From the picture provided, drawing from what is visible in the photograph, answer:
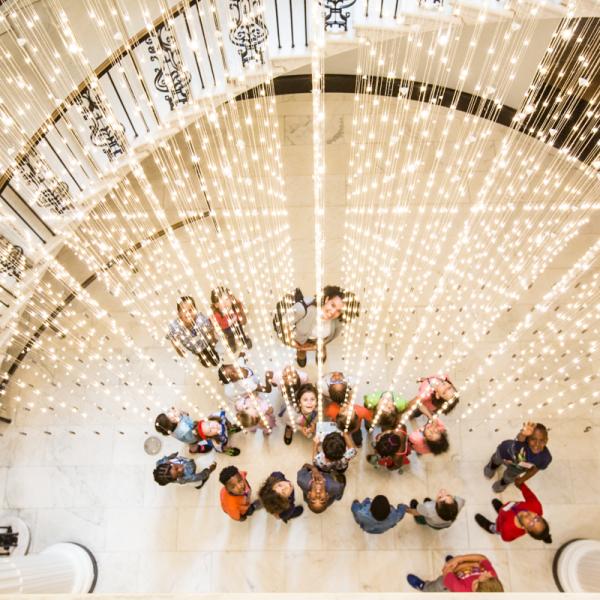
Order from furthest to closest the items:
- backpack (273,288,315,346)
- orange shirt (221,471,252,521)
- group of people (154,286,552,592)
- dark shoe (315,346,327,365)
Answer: dark shoe (315,346,327,365), backpack (273,288,315,346), orange shirt (221,471,252,521), group of people (154,286,552,592)

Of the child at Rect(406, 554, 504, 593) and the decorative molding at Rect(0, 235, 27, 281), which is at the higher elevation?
the decorative molding at Rect(0, 235, 27, 281)

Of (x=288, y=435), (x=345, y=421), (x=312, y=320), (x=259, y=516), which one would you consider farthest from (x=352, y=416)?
(x=259, y=516)

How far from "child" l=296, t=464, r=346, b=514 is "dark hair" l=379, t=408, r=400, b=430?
56cm

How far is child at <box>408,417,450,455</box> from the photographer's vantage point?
446cm

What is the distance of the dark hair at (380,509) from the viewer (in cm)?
414

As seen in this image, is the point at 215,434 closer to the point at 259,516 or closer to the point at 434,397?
the point at 259,516

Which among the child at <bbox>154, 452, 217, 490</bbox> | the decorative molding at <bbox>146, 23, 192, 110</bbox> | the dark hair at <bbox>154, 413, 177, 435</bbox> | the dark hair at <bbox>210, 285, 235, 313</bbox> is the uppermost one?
the decorative molding at <bbox>146, 23, 192, 110</bbox>

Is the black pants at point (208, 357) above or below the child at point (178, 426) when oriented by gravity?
above

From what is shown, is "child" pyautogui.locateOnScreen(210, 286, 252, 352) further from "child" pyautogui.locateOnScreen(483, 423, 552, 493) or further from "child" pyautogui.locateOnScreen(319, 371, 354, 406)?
"child" pyautogui.locateOnScreen(483, 423, 552, 493)

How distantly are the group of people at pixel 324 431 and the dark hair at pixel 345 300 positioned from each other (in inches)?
0.5

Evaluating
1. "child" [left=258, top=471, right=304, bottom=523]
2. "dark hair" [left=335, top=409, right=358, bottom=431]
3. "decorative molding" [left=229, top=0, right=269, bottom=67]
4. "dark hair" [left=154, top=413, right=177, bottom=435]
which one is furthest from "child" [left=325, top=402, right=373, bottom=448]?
"decorative molding" [left=229, top=0, right=269, bottom=67]

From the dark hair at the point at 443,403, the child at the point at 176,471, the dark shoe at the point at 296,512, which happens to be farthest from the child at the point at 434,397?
the child at the point at 176,471

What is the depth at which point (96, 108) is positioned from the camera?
4922 mm

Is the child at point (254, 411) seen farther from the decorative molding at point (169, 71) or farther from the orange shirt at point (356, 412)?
the decorative molding at point (169, 71)
